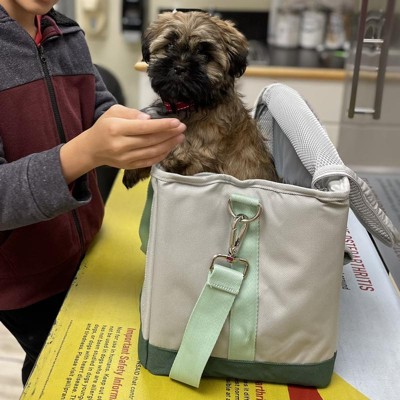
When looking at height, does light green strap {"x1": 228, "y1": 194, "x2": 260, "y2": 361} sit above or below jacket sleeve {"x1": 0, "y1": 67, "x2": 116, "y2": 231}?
below

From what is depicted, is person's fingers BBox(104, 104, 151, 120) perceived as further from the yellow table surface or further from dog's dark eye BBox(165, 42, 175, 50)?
the yellow table surface

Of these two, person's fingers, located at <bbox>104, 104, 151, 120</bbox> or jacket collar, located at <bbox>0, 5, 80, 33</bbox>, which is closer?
person's fingers, located at <bbox>104, 104, 151, 120</bbox>

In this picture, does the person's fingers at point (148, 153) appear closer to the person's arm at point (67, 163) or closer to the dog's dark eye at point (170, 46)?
the person's arm at point (67, 163)

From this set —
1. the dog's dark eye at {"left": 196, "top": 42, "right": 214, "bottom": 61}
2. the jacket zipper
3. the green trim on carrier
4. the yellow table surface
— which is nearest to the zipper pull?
the jacket zipper

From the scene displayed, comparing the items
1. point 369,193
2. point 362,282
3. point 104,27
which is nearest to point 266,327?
point 369,193

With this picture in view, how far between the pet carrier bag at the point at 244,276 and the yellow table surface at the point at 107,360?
19 millimetres

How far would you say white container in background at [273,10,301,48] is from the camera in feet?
8.48

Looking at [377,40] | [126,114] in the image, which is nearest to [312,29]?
[377,40]

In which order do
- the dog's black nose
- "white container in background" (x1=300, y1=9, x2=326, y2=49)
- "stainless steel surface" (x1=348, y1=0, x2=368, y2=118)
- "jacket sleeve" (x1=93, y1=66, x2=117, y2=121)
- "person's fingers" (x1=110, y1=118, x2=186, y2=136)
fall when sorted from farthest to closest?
"white container in background" (x1=300, y1=9, x2=326, y2=49), "stainless steel surface" (x1=348, y1=0, x2=368, y2=118), "jacket sleeve" (x1=93, y1=66, x2=117, y2=121), the dog's black nose, "person's fingers" (x1=110, y1=118, x2=186, y2=136)

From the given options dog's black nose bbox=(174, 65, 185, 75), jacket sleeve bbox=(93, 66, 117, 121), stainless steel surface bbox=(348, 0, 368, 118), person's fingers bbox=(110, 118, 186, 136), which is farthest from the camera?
stainless steel surface bbox=(348, 0, 368, 118)

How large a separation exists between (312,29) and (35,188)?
2.18 meters

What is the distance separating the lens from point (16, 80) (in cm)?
86

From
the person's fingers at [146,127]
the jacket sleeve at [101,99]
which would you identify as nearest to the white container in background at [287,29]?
the jacket sleeve at [101,99]

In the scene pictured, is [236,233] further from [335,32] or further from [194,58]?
[335,32]
